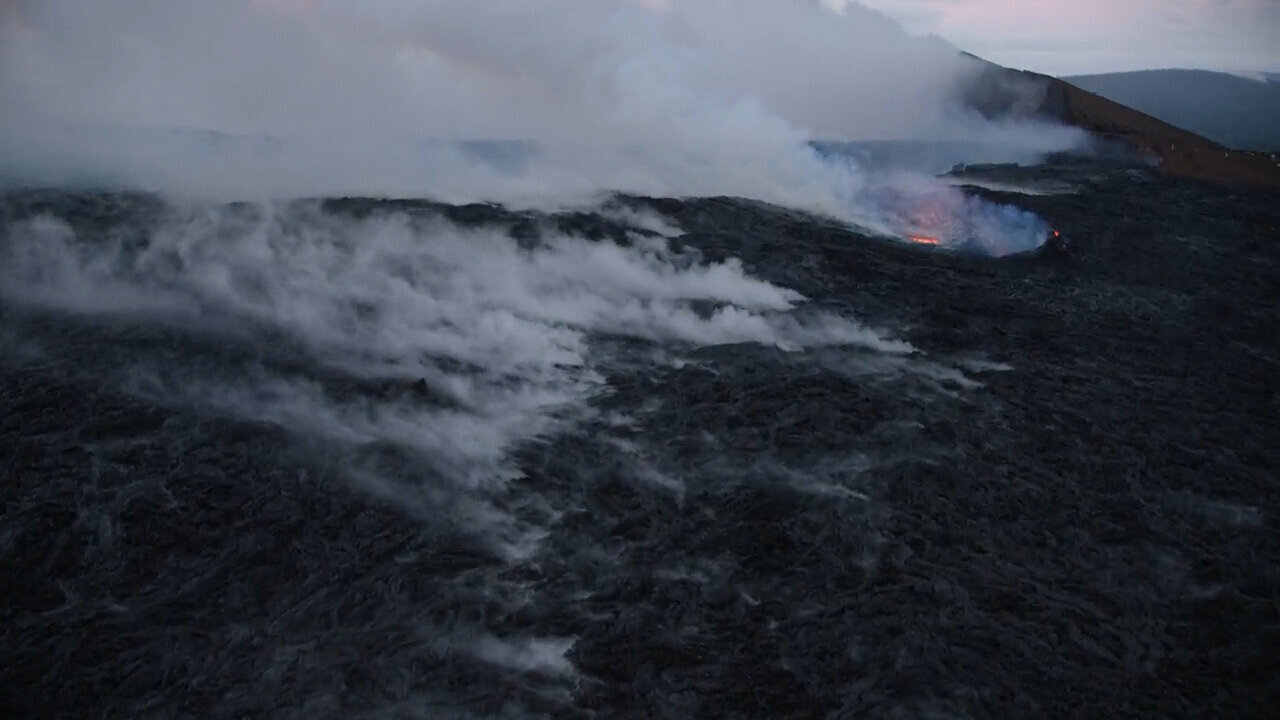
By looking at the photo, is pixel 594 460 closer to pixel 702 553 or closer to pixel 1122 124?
pixel 702 553

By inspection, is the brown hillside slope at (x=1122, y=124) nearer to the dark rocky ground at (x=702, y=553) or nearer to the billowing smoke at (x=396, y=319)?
the dark rocky ground at (x=702, y=553)

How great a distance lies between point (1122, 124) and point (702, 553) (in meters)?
63.3

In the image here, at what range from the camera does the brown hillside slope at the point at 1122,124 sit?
179ft

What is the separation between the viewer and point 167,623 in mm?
12570

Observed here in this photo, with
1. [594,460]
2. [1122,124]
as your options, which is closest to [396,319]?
[594,460]

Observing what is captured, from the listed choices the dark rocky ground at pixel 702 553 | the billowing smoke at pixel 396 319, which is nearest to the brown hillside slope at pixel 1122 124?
the dark rocky ground at pixel 702 553

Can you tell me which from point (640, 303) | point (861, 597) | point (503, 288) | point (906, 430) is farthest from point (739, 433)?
point (503, 288)

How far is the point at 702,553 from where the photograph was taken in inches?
581

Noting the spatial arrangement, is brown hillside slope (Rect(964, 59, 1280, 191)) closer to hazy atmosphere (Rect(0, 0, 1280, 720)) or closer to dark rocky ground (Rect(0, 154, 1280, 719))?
hazy atmosphere (Rect(0, 0, 1280, 720))

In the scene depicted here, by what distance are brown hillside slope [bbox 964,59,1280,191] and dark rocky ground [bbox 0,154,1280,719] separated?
127 feet

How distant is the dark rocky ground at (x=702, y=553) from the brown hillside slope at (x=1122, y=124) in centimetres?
3864

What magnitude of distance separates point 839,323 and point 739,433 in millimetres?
7813

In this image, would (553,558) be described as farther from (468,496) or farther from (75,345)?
(75,345)

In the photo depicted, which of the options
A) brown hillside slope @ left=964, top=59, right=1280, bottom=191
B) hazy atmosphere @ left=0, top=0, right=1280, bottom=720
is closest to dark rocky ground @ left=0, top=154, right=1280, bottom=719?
hazy atmosphere @ left=0, top=0, right=1280, bottom=720
